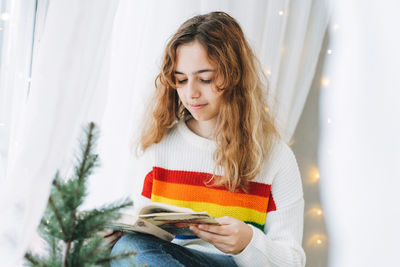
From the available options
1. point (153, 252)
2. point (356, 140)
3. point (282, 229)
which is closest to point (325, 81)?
point (356, 140)

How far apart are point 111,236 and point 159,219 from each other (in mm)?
231

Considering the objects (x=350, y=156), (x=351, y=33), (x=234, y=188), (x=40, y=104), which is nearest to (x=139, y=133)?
(x=234, y=188)

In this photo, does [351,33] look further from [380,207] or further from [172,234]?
Result: [172,234]

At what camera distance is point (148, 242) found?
3.48ft

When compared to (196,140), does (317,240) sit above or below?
below

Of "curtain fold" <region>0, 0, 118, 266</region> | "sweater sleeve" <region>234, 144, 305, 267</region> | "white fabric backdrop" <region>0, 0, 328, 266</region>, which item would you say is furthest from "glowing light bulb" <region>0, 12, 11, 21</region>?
"sweater sleeve" <region>234, 144, 305, 267</region>

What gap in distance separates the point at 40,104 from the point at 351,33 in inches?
50.8

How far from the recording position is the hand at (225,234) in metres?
1.04

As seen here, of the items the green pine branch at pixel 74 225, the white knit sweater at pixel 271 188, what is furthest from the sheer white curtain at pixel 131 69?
the green pine branch at pixel 74 225

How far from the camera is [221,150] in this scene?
130cm

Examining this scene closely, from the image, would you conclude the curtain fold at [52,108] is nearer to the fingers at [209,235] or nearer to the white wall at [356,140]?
the fingers at [209,235]

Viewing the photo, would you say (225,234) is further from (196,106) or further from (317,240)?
(317,240)

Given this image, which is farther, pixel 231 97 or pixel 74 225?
pixel 231 97

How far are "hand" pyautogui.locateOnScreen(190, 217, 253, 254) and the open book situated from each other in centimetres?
4
